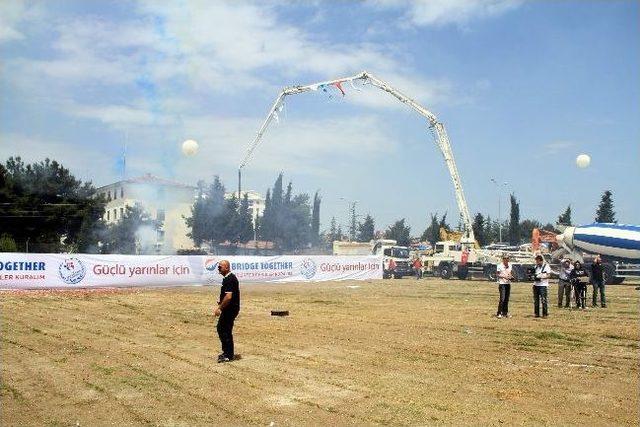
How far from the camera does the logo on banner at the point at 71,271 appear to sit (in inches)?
1051

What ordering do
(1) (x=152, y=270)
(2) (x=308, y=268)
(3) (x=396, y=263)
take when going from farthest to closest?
(3) (x=396, y=263)
(2) (x=308, y=268)
(1) (x=152, y=270)

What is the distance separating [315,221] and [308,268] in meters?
55.7

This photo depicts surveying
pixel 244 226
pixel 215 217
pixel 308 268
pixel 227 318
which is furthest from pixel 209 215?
pixel 227 318

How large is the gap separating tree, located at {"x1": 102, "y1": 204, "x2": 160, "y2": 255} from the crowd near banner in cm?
2805

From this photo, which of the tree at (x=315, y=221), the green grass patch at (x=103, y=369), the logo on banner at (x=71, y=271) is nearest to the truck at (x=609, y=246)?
the logo on banner at (x=71, y=271)

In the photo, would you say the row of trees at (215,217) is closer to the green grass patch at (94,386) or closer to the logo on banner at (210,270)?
the logo on banner at (210,270)

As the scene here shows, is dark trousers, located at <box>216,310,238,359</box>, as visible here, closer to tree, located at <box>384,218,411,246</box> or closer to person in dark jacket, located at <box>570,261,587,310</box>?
person in dark jacket, located at <box>570,261,587,310</box>

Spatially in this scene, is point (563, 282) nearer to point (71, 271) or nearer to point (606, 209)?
point (71, 271)

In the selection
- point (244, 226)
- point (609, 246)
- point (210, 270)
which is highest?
point (244, 226)

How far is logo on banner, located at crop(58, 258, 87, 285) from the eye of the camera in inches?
1051

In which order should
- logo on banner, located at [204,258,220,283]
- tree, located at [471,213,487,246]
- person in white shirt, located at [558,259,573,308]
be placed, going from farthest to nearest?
tree, located at [471,213,487,246] → logo on banner, located at [204,258,220,283] → person in white shirt, located at [558,259,573,308]

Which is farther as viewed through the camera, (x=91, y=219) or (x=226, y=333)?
(x=91, y=219)

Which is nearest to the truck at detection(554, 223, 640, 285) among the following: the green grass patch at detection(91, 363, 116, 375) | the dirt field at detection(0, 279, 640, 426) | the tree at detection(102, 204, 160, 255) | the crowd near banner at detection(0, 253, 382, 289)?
the crowd near banner at detection(0, 253, 382, 289)

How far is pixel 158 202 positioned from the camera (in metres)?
61.7
